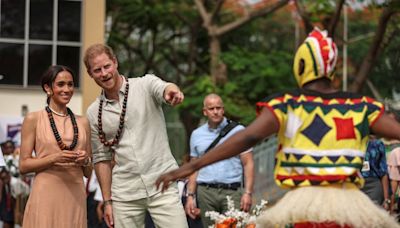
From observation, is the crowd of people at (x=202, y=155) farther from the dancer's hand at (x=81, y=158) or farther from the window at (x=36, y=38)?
the window at (x=36, y=38)

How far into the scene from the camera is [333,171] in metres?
6.23

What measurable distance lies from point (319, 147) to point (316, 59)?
53cm

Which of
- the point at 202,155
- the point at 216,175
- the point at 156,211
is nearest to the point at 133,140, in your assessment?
the point at 156,211

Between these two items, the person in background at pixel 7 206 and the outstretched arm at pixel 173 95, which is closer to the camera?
the outstretched arm at pixel 173 95

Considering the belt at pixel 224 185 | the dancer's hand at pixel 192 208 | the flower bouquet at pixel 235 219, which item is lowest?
the dancer's hand at pixel 192 208

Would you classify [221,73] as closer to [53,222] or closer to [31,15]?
[31,15]

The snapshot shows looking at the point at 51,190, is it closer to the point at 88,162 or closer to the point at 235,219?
the point at 88,162

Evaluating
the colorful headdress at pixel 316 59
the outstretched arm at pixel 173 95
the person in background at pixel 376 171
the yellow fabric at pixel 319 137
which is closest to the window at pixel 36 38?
the person in background at pixel 376 171

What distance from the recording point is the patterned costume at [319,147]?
614 centimetres

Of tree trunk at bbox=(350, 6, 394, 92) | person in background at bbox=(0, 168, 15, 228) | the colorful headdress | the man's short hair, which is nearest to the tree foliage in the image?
tree trunk at bbox=(350, 6, 394, 92)

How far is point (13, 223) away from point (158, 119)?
10319mm

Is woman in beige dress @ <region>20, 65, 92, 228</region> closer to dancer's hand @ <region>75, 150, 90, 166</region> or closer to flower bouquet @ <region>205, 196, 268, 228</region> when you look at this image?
dancer's hand @ <region>75, 150, 90, 166</region>

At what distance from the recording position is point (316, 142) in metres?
6.27

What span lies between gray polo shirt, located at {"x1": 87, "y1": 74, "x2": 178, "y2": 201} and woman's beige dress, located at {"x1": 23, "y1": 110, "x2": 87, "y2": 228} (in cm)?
35
